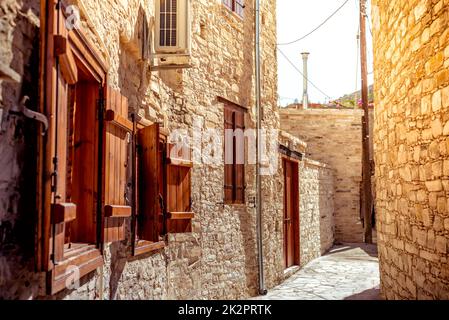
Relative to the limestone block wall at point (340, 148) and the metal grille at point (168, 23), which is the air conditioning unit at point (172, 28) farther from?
the limestone block wall at point (340, 148)

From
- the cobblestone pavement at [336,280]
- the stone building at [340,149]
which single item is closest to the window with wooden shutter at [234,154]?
the cobblestone pavement at [336,280]

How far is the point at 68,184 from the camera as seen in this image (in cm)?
398

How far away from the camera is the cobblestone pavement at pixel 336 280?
8.86m

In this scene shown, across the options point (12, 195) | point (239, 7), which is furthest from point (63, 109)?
point (239, 7)

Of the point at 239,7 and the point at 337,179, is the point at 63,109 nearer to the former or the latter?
the point at 239,7

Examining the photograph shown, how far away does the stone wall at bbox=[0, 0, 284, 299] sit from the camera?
2.67 meters

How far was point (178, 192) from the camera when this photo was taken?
6.42m

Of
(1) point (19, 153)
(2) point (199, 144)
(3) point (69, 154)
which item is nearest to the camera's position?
(1) point (19, 153)

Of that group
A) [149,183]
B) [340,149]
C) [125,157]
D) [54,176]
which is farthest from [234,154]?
[340,149]

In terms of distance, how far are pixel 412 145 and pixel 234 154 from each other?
363 cm

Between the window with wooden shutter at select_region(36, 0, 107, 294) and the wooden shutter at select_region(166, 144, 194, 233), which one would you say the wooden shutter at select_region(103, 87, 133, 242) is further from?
the wooden shutter at select_region(166, 144, 194, 233)

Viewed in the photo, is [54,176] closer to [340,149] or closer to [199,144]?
[199,144]
